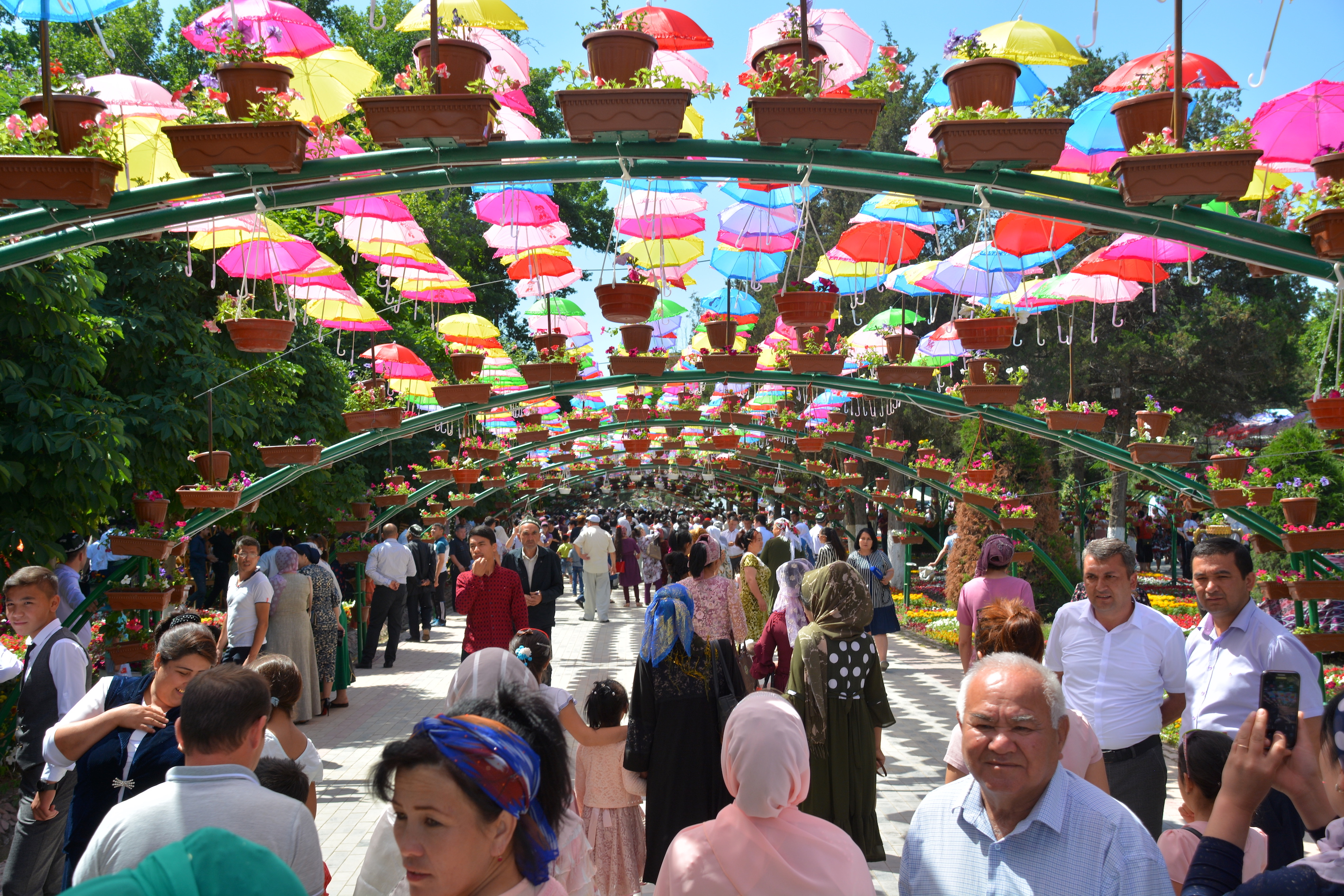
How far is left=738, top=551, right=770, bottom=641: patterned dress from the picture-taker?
9773 millimetres

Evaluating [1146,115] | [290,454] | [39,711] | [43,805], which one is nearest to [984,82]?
[1146,115]

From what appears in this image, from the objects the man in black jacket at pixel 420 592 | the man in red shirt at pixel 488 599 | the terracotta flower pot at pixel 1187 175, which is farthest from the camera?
the man in black jacket at pixel 420 592

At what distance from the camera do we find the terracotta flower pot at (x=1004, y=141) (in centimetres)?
458

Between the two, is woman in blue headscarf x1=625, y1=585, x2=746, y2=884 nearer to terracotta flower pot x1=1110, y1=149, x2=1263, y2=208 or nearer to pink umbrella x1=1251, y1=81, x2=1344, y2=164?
terracotta flower pot x1=1110, y1=149, x2=1263, y2=208

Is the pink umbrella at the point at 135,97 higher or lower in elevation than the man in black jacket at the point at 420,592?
higher

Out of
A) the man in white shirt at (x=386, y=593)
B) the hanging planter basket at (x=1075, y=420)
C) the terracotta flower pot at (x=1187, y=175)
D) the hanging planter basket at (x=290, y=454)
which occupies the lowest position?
the man in white shirt at (x=386, y=593)

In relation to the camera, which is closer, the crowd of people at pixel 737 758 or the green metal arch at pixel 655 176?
the crowd of people at pixel 737 758

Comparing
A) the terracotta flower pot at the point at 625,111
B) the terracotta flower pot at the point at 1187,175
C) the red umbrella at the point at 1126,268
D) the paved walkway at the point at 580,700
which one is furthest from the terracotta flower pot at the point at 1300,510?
the terracotta flower pot at the point at 625,111

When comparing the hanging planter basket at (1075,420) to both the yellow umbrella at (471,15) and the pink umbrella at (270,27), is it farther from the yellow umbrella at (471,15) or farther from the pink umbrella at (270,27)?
the pink umbrella at (270,27)

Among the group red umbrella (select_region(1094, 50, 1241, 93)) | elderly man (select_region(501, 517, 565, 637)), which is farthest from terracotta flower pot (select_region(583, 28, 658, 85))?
elderly man (select_region(501, 517, 565, 637))

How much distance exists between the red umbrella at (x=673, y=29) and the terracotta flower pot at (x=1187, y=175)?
9.85 feet

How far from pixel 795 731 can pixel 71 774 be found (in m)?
3.75

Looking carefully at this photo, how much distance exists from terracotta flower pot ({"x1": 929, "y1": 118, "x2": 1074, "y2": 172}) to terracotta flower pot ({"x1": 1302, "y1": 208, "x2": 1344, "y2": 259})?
3.82 feet

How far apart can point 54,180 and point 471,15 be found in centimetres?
264
